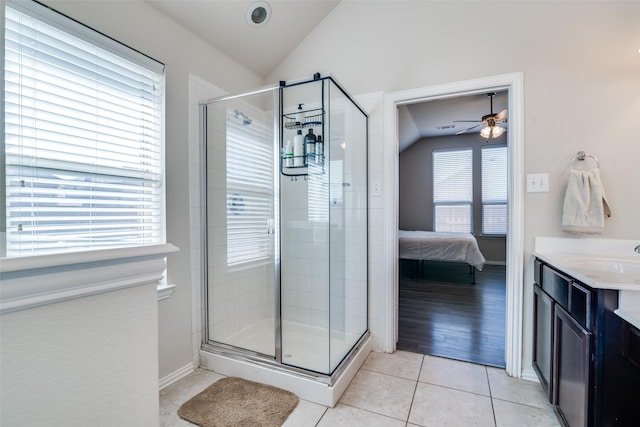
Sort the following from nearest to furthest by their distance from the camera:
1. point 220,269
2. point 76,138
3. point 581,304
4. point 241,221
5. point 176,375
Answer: point 581,304 < point 76,138 < point 176,375 < point 220,269 < point 241,221

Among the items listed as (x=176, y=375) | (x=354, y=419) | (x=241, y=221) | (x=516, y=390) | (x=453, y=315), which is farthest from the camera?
(x=453, y=315)

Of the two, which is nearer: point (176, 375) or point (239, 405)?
point (239, 405)

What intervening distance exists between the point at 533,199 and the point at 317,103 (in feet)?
5.50

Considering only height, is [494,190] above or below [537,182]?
above

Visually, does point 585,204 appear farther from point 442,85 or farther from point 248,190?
Result: point 248,190

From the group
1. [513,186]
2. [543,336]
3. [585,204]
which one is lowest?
[543,336]

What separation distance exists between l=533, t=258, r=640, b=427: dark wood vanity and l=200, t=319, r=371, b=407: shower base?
3.78 ft

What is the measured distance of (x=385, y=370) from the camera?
2.14 metres

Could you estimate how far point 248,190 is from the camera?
261 cm

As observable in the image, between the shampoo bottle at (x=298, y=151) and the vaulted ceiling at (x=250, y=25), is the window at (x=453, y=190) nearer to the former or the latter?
the vaulted ceiling at (x=250, y=25)

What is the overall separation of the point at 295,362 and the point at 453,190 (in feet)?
18.5

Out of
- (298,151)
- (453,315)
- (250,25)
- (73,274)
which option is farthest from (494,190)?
(73,274)

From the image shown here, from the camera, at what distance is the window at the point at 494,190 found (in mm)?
6031

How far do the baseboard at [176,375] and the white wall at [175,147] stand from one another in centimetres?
2
